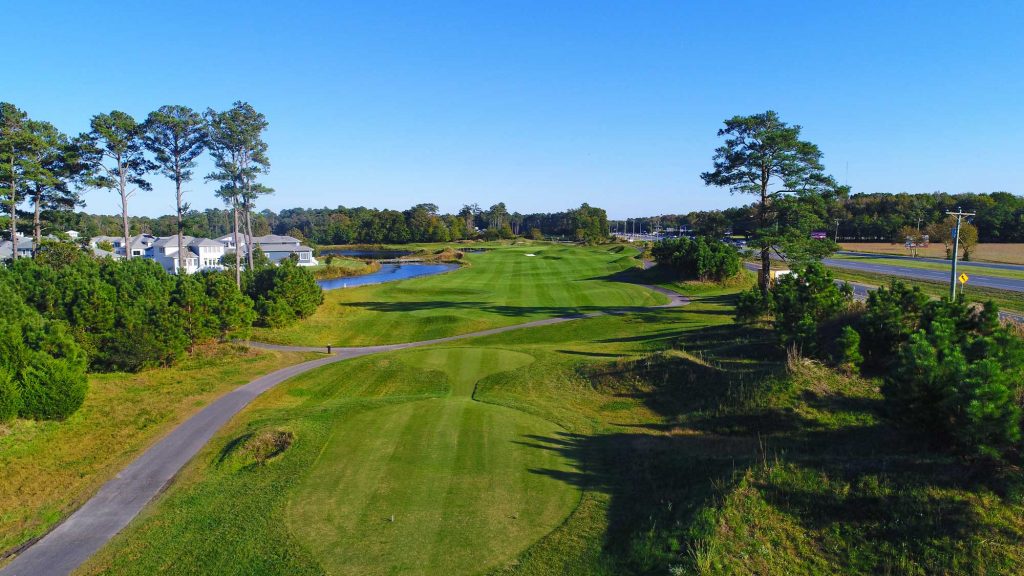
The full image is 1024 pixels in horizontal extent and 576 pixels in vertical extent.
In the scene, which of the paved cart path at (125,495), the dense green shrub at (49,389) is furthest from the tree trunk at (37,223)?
the paved cart path at (125,495)

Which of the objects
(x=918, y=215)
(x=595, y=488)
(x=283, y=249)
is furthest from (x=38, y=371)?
(x=918, y=215)

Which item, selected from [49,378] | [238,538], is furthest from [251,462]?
[49,378]

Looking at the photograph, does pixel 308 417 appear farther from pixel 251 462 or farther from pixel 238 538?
pixel 238 538

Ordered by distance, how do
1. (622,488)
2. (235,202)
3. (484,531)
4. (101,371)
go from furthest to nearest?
(235,202) → (101,371) → (622,488) → (484,531)

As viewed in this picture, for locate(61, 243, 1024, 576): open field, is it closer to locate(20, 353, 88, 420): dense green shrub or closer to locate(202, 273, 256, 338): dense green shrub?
locate(20, 353, 88, 420): dense green shrub

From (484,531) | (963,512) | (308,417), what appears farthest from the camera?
(308,417)

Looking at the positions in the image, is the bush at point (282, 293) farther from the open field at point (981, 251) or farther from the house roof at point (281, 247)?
the open field at point (981, 251)

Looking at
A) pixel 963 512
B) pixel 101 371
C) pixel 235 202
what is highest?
pixel 235 202

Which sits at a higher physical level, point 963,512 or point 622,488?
point 963,512
